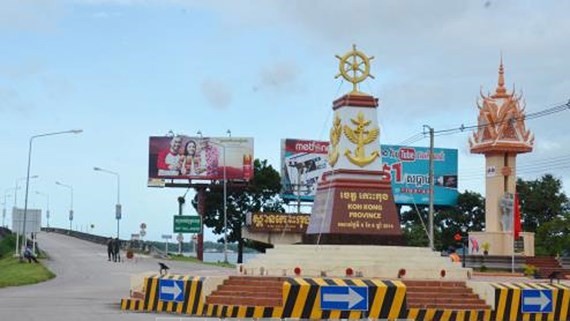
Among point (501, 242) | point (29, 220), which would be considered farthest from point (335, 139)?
point (501, 242)

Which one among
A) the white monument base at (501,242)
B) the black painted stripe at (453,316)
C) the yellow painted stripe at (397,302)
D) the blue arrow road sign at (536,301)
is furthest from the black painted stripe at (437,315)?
the white monument base at (501,242)

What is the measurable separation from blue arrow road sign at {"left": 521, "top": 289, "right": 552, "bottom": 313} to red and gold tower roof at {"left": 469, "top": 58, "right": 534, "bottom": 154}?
3392 centimetres

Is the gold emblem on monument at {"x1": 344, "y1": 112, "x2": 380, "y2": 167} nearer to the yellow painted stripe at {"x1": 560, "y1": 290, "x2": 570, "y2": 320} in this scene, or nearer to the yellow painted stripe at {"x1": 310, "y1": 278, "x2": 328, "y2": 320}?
the yellow painted stripe at {"x1": 560, "y1": 290, "x2": 570, "y2": 320}

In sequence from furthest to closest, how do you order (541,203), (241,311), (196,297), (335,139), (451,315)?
(541,203) < (335,139) < (196,297) < (451,315) < (241,311)

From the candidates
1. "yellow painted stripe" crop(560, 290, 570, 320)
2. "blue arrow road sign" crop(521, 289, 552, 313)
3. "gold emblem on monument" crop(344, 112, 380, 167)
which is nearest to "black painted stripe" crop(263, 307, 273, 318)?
"blue arrow road sign" crop(521, 289, 552, 313)

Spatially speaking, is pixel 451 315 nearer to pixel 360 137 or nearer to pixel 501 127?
pixel 360 137

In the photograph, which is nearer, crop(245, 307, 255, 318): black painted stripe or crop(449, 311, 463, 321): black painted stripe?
crop(245, 307, 255, 318): black painted stripe

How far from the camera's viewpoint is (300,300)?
1781 centimetres

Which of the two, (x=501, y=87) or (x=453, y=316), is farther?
(x=501, y=87)

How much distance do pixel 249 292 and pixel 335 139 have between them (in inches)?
297

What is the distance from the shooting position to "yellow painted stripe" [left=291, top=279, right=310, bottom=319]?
1778 centimetres

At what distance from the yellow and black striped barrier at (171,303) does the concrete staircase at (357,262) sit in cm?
338

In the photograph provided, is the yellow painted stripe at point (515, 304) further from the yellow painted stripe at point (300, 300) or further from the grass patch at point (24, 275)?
the grass patch at point (24, 275)

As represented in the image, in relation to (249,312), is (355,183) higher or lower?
higher
